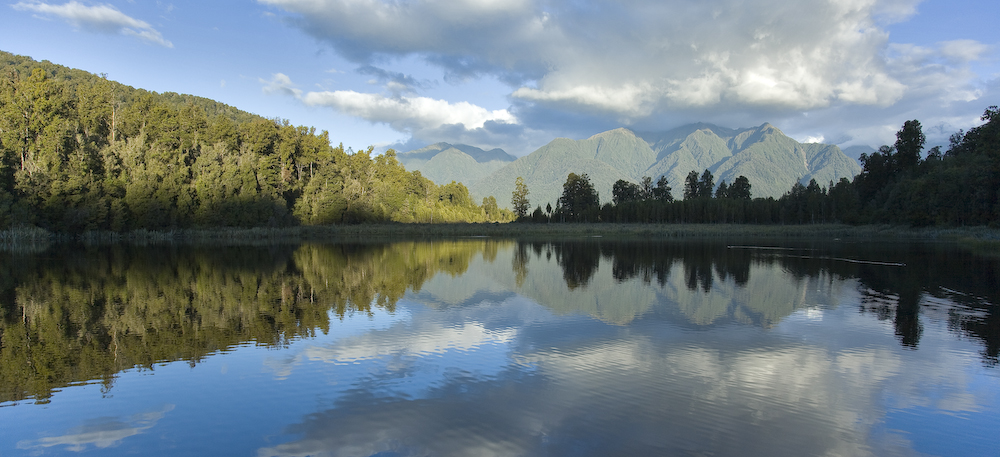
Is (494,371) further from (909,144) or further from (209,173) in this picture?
(909,144)

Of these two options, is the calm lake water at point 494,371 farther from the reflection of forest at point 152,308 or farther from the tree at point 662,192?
the tree at point 662,192

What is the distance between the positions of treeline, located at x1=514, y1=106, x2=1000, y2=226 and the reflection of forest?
5721 cm

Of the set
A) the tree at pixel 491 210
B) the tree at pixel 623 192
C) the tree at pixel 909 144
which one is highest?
the tree at pixel 909 144

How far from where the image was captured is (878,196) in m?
73.1

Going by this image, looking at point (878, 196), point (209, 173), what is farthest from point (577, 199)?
point (209, 173)

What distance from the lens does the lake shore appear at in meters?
43.0

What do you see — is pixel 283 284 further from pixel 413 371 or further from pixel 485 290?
pixel 413 371

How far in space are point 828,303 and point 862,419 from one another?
9.04 metres

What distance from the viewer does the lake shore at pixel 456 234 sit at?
43000 mm

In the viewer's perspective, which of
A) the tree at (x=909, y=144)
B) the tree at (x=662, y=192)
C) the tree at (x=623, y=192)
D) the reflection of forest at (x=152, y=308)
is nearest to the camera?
the reflection of forest at (x=152, y=308)

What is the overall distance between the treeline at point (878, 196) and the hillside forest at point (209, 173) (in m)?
0.20

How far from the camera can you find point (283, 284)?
651 inches

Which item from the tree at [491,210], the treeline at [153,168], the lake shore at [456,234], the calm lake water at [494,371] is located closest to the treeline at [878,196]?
the lake shore at [456,234]

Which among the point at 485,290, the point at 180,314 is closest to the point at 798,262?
the point at 485,290
